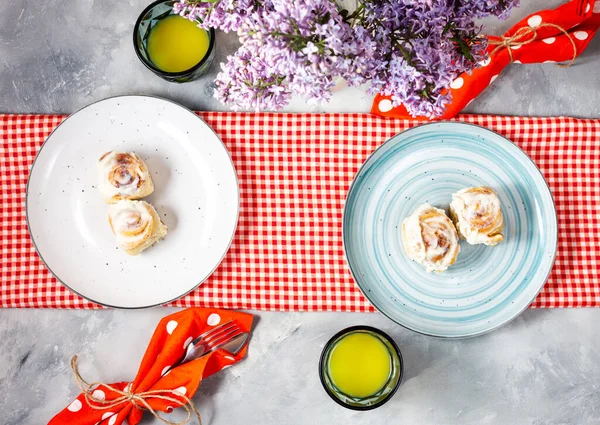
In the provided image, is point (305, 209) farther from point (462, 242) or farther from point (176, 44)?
point (176, 44)

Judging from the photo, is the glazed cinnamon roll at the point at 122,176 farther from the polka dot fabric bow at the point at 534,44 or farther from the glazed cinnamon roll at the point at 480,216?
the glazed cinnamon roll at the point at 480,216

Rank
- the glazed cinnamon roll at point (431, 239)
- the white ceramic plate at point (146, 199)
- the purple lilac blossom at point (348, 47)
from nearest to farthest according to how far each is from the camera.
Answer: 1. the purple lilac blossom at point (348, 47)
2. the glazed cinnamon roll at point (431, 239)
3. the white ceramic plate at point (146, 199)

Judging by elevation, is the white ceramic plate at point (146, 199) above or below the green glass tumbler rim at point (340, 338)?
above

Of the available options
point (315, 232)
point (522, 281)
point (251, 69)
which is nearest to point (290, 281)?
point (315, 232)

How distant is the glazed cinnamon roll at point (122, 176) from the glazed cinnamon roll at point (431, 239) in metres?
0.60

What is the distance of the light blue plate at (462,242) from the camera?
132 cm

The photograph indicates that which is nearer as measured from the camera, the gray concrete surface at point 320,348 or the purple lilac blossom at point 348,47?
the purple lilac blossom at point 348,47

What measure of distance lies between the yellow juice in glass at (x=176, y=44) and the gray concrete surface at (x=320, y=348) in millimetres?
77

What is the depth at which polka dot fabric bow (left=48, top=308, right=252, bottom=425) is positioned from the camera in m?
1.32

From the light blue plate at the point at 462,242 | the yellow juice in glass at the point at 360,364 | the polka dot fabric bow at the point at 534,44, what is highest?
the polka dot fabric bow at the point at 534,44

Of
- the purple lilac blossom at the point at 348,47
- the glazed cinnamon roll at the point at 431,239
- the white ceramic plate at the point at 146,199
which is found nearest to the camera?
the purple lilac blossom at the point at 348,47

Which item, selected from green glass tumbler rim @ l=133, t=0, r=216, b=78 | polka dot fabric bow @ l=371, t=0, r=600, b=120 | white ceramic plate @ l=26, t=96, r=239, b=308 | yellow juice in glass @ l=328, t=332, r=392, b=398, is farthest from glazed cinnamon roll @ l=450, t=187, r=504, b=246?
green glass tumbler rim @ l=133, t=0, r=216, b=78

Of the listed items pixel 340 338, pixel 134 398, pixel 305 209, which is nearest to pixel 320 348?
pixel 340 338

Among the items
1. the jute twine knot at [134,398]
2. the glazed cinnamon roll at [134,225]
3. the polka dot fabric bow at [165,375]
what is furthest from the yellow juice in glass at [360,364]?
the glazed cinnamon roll at [134,225]
